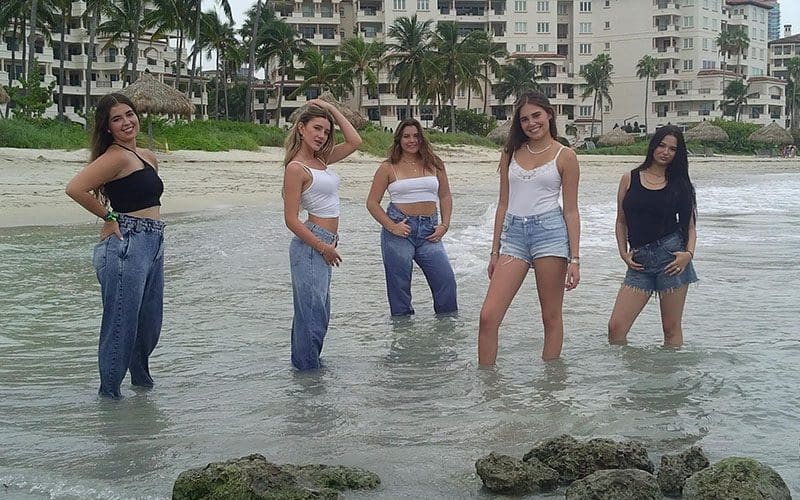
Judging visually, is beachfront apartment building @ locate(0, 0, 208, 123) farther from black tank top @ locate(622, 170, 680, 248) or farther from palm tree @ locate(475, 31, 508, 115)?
black tank top @ locate(622, 170, 680, 248)

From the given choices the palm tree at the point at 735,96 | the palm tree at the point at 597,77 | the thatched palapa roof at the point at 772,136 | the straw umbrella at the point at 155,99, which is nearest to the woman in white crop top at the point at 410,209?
the straw umbrella at the point at 155,99

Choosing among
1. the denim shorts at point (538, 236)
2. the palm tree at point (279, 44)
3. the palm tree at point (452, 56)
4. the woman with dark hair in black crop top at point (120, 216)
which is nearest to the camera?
the woman with dark hair in black crop top at point (120, 216)

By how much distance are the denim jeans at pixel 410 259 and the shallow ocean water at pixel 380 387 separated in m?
0.24

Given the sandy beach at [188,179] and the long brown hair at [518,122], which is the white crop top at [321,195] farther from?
the sandy beach at [188,179]

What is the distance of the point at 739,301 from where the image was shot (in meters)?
8.27

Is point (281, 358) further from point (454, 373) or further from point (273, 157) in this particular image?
point (273, 157)

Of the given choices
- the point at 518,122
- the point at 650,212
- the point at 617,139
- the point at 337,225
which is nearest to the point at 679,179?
the point at 650,212

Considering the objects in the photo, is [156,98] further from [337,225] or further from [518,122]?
[518,122]

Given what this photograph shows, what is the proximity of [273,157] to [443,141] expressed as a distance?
1828 centimetres

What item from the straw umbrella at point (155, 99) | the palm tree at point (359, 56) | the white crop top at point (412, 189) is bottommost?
the white crop top at point (412, 189)

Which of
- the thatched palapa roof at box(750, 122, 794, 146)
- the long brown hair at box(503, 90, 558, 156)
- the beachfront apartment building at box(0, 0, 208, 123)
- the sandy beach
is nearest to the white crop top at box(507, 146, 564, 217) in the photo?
the long brown hair at box(503, 90, 558, 156)

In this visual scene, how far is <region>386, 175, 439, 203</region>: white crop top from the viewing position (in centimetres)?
728

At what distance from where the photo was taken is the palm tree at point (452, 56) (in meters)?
68.4

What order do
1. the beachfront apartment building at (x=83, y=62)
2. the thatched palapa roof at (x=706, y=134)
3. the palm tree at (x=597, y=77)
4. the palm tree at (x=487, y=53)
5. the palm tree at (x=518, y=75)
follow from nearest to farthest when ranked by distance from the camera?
the beachfront apartment building at (x=83, y=62) → the palm tree at (x=487, y=53) → the thatched palapa roof at (x=706, y=134) → the palm tree at (x=518, y=75) → the palm tree at (x=597, y=77)
